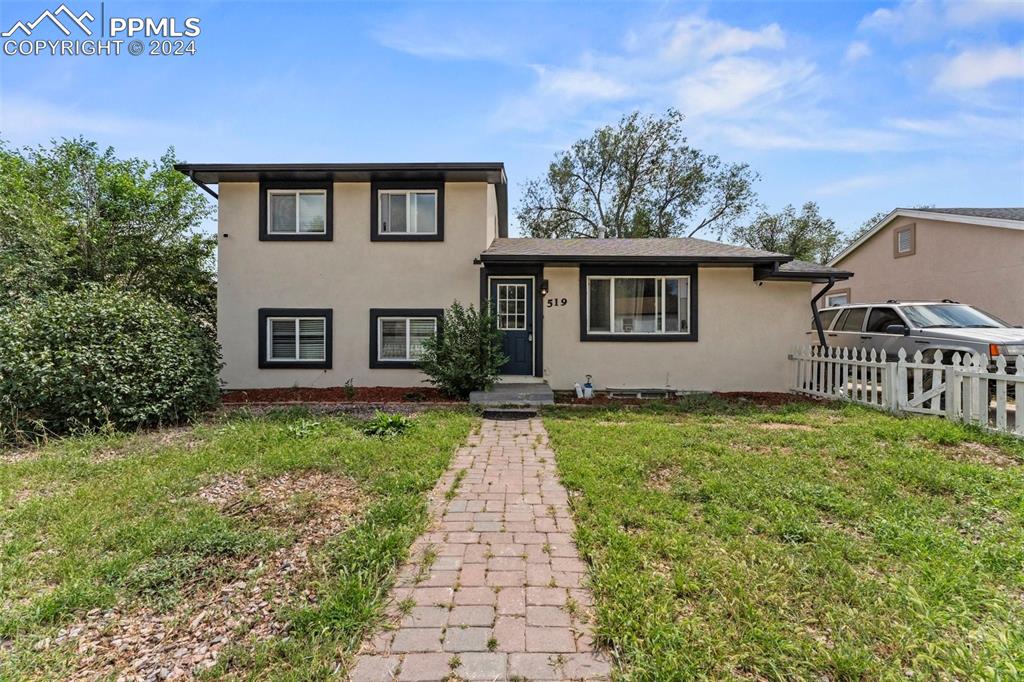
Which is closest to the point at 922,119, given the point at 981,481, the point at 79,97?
the point at 981,481

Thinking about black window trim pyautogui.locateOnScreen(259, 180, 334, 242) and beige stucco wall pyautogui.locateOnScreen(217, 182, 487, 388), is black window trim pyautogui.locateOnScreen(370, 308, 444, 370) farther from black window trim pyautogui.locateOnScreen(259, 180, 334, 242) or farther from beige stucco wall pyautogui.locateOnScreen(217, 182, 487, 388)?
black window trim pyautogui.locateOnScreen(259, 180, 334, 242)

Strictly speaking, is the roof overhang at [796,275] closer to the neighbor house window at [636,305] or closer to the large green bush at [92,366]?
the neighbor house window at [636,305]

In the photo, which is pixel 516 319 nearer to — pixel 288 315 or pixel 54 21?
pixel 288 315

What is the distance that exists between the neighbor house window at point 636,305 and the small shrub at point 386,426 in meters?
5.04

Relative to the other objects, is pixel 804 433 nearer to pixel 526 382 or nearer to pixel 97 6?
pixel 526 382

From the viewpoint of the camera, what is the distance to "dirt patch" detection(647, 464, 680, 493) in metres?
4.08

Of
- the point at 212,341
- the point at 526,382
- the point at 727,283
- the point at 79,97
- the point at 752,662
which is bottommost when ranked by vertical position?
the point at 752,662

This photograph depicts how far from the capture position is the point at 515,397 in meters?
8.19

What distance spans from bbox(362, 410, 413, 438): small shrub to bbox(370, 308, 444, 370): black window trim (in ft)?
11.9

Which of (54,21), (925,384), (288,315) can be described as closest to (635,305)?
(925,384)

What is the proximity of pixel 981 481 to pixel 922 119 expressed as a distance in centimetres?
1066

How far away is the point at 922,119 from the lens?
10.5 meters

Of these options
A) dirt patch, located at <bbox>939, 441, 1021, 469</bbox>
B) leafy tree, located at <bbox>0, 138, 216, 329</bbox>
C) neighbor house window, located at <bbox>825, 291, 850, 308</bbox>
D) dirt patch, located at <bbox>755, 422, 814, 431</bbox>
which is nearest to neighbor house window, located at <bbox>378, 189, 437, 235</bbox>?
leafy tree, located at <bbox>0, 138, 216, 329</bbox>

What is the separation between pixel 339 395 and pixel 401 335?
1852 millimetres
